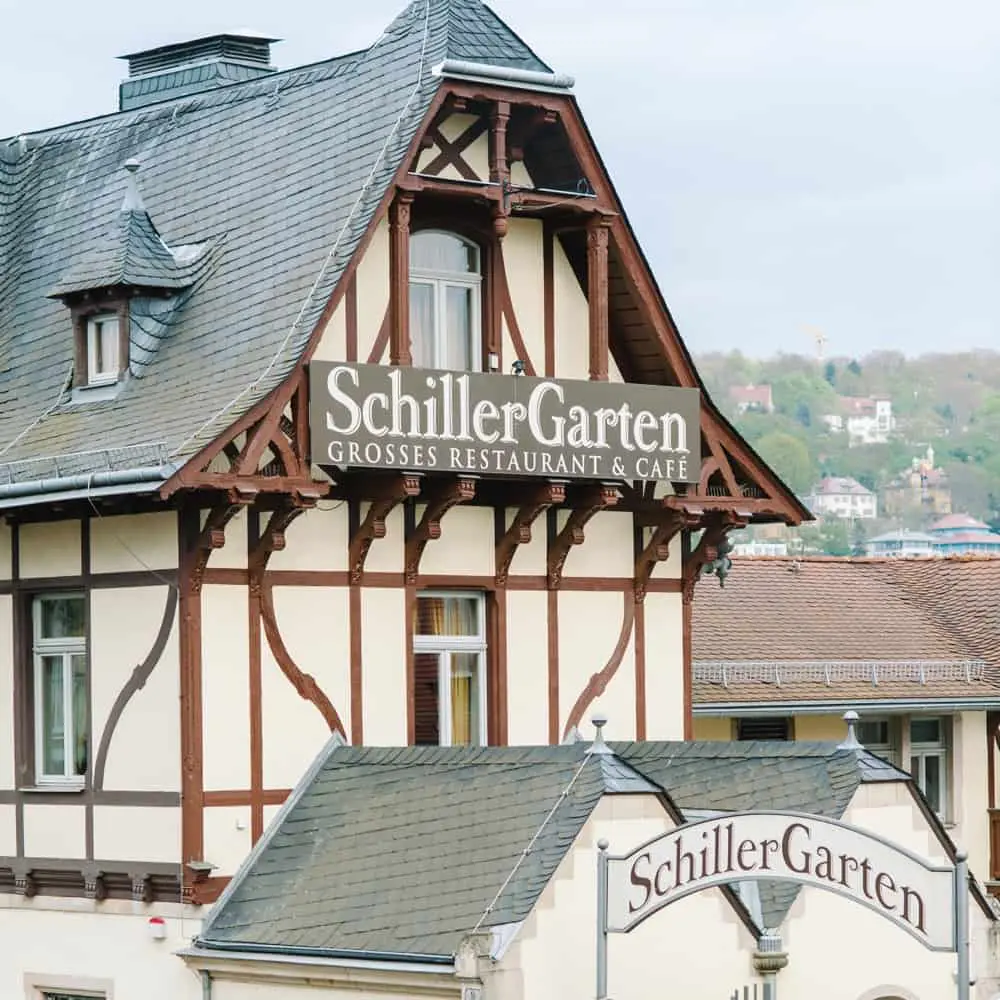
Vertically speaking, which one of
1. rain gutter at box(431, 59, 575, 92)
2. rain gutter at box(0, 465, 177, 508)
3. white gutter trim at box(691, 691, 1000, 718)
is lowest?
white gutter trim at box(691, 691, 1000, 718)

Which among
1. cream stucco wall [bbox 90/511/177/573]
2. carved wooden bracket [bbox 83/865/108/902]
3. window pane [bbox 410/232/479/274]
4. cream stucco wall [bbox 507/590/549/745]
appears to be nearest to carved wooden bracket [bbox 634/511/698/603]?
cream stucco wall [bbox 507/590/549/745]

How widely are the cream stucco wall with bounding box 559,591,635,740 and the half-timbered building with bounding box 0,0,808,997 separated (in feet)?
0.12

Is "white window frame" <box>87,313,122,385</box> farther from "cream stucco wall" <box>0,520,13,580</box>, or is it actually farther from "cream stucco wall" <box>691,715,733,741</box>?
"cream stucco wall" <box>691,715,733,741</box>

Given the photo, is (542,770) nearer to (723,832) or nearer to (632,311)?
(723,832)

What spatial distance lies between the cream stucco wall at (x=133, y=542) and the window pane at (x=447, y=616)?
104 inches

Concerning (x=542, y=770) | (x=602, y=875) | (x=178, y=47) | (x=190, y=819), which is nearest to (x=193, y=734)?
(x=190, y=819)

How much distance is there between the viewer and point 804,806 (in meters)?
25.2

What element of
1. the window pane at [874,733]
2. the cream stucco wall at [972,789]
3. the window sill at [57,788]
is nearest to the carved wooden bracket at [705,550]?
the window sill at [57,788]

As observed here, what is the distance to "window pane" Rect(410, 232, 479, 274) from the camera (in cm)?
2750

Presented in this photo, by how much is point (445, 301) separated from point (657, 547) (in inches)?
127

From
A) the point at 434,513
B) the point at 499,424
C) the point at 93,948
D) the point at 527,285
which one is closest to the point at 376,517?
the point at 434,513

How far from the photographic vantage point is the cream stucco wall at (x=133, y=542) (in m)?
25.8

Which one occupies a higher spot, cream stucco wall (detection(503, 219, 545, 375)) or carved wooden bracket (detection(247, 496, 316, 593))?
cream stucco wall (detection(503, 219, 545, 375))

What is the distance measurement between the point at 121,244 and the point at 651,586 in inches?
238
